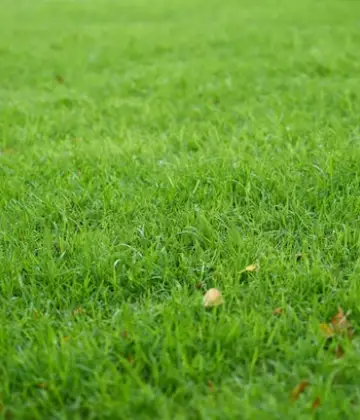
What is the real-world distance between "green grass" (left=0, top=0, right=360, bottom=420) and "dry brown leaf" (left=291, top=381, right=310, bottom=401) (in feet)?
0.09

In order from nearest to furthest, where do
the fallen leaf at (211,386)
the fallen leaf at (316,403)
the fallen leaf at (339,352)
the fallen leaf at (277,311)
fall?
the fallen leaf at (316,403), the fallen leaf at (211,386), the fallen leaf at (339,352), the fallen leaf at (277,311)

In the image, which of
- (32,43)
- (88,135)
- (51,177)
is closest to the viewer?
(51,177)

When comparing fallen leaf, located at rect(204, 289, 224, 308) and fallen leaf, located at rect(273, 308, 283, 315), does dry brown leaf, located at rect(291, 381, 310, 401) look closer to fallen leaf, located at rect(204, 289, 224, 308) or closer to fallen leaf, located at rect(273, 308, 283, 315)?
fallen leaf, located at rect(273, 308, 283, 315)

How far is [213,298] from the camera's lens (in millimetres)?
2686

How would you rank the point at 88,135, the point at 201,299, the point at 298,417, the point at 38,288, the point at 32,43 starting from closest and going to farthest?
the point at 298,417, the point at 201,299, the point at 38,288, the point at 88,135, the point at 32,43

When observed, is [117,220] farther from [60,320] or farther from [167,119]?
[167,119]

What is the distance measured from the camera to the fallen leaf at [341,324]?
2457 mm

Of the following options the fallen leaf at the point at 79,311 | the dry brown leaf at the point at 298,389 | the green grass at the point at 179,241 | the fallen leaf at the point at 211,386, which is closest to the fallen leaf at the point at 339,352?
the green grass at the point at 179,241

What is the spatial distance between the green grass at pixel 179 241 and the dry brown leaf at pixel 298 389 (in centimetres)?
3

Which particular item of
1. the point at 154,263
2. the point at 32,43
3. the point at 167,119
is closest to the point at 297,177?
the point at 154,263

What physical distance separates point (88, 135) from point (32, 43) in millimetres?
5032

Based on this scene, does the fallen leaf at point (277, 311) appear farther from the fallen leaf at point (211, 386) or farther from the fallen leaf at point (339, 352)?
the fallen leaf at point (211, 386)

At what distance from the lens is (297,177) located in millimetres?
3742

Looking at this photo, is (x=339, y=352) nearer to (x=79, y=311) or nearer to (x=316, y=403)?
(x=316, y=403)
